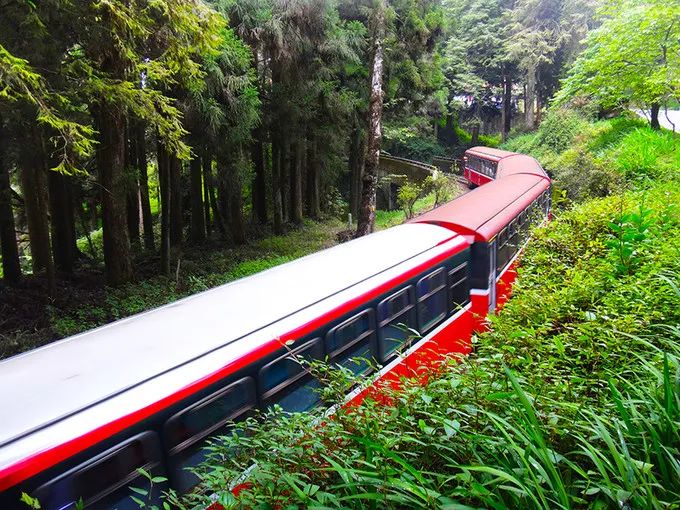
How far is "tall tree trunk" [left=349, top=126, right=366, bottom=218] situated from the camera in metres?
19.8

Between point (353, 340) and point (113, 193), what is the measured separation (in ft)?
25.0

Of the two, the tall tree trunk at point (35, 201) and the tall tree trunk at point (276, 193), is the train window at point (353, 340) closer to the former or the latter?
the tall tree trunk at point (35, 201)

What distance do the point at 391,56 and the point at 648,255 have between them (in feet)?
48.0

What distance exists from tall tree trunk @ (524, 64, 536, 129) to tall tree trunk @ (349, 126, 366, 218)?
58.4ft

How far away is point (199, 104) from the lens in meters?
11.2

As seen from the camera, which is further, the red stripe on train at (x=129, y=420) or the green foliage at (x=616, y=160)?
the green foliage at (x=616, y=160)

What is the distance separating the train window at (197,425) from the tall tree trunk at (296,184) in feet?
52.8

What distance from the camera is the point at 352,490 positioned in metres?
1.93

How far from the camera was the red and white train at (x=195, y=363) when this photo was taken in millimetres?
2545

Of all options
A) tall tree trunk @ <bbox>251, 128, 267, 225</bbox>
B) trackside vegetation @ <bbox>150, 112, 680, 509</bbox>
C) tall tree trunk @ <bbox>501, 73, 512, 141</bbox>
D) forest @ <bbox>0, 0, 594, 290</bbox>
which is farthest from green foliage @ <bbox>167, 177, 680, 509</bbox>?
tall tree trunk @ <bbox>501, 73, 512, 141</bbox>

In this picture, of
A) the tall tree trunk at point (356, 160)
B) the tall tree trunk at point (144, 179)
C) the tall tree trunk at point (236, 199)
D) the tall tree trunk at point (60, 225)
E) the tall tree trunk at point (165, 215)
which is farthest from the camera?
the tall tree trunk at point (356, 160)

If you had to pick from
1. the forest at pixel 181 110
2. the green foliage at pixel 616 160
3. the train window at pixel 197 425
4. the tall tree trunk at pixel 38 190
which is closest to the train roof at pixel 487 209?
the green foliage at pixel 616 160

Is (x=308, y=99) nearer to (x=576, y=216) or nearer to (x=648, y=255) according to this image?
(x=576, y=216)

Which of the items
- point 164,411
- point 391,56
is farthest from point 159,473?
point 391,56
